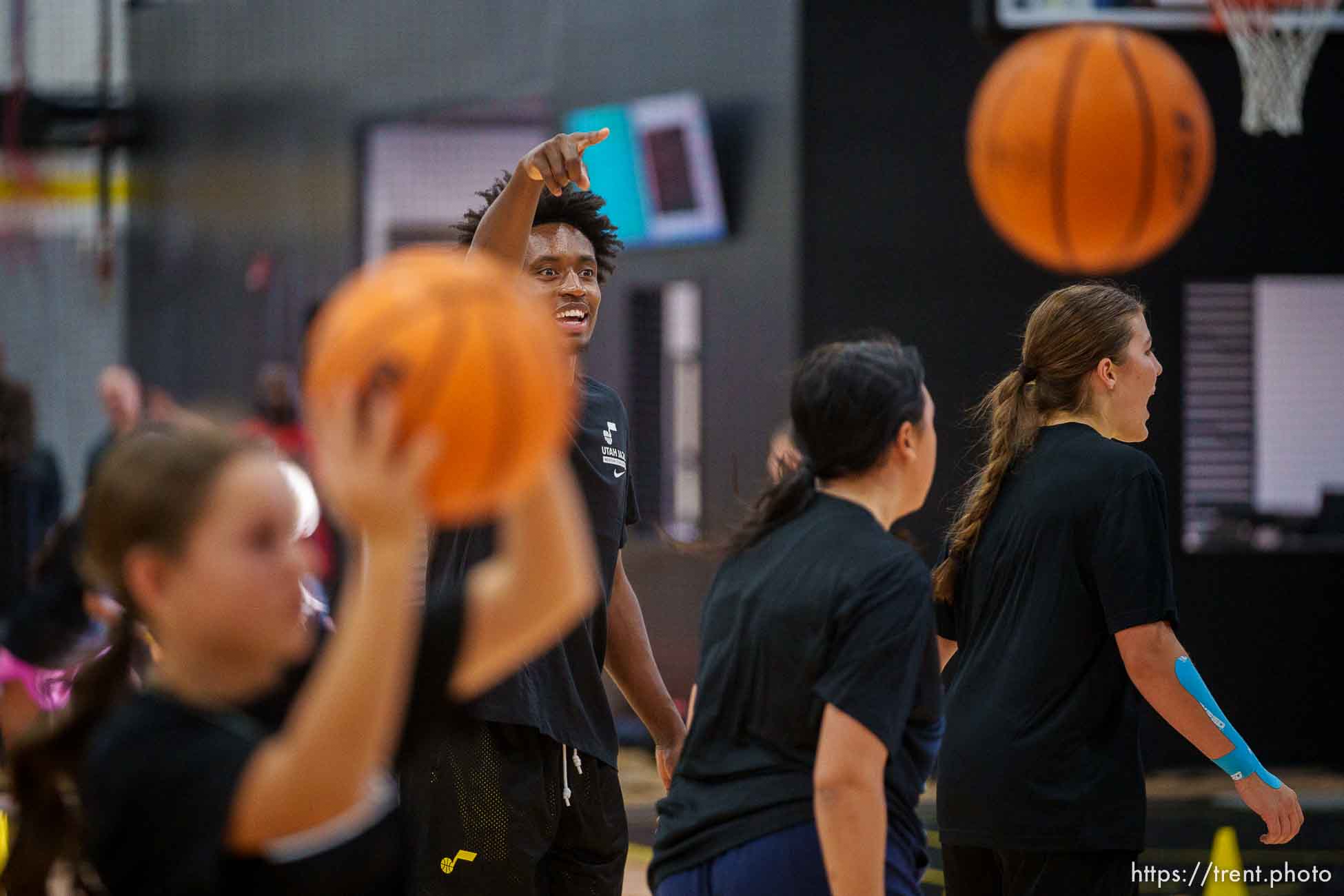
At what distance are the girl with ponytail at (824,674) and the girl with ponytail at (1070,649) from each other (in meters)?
0.66

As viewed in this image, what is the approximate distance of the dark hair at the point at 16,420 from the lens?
11.2 m

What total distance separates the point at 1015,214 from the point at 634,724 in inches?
150

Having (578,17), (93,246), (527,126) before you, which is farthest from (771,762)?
(93,246)

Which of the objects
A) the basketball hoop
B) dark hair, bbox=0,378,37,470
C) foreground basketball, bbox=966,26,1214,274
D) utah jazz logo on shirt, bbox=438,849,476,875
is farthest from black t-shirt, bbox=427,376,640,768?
dark hair, bbox=0,378,37,470

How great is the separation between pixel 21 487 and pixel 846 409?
11.4 m

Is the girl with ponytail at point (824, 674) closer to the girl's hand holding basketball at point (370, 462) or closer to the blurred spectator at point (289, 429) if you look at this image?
the girl's hand holding basketball at point (370, 462)

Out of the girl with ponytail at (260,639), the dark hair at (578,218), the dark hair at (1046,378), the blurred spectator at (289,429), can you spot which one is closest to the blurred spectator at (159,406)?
the blurred spectator at (289,429)

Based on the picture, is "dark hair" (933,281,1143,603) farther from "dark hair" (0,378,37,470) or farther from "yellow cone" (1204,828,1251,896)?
"dark hair" (0,378,37,470)

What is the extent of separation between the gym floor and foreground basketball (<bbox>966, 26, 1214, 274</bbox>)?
233 cm

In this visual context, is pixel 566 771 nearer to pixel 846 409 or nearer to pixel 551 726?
pixel 551 726

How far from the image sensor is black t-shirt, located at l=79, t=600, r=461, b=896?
1738 mm

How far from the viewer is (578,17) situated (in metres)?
10.3

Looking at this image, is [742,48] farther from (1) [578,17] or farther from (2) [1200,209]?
(2) [1200,209]

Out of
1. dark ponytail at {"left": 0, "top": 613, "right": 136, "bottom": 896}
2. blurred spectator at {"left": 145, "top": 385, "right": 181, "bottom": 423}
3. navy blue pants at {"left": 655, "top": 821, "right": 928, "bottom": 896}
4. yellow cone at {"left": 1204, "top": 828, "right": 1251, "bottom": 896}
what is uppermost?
dark ponytail at {"left": 0, "top": 613, "right": 136, "bottom": 896}
